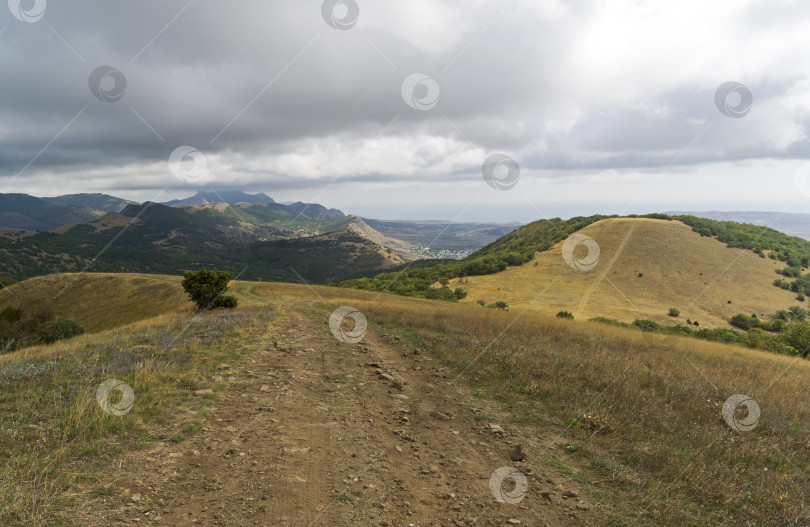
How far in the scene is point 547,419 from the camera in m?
7.62

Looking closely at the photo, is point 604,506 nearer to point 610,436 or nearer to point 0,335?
point 610,436

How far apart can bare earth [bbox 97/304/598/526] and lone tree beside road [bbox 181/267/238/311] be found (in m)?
16.3

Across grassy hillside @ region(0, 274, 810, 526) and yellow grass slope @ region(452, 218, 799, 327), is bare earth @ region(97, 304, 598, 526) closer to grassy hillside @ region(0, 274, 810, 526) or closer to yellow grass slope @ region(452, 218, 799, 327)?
grassy hillside @ region(0, 274, 810, 526)

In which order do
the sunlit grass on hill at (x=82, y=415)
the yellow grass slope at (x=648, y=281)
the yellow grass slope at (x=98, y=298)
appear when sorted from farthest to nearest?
the yellow grass slope at (x=648, y=281), the yellow grass slope at (x=98, y=298), the sunlit grass on hill at (x=82, y=415)

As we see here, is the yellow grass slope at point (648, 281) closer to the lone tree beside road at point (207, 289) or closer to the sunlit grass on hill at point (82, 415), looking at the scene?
the lone tree beside road at point (207, 289)

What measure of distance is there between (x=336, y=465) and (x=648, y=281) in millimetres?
69222

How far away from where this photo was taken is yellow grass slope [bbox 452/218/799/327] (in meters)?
50.6

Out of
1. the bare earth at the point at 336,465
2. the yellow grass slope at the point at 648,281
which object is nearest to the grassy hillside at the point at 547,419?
the bare earth at the point at 336,465

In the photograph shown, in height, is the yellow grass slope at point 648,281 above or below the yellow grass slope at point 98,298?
above

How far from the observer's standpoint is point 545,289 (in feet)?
192

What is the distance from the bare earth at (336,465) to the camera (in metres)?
4.30

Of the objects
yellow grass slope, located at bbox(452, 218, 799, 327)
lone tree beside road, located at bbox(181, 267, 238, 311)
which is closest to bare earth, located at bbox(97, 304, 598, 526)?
lone tree beside road, located at bbox(181, 267, 238, 311)

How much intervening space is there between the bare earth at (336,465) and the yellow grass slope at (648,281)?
130ft

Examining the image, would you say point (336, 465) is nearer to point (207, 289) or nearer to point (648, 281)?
point (207, 289)
